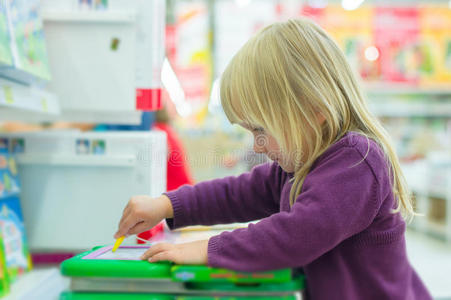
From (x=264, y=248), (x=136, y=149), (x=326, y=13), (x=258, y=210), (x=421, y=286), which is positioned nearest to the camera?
(x=264, y=248)

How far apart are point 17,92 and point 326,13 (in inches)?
194

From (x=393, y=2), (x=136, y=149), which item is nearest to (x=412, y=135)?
(x=393, y=2)

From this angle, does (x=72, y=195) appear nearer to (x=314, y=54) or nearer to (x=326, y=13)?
(x=314, y=54)

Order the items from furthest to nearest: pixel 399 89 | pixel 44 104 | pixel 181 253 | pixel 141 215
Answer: pixel 399 89 < pixel 44 104 < pixel 141 215 < pixel 181 253

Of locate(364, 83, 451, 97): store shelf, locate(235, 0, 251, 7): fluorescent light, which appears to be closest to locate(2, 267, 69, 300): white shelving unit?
locate(235, 0, 251, 7): fluorescent light

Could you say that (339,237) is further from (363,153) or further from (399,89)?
(399,89)

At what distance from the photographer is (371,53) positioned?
5.46 metres

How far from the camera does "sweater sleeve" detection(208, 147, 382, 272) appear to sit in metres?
0.60

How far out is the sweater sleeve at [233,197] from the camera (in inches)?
36.8

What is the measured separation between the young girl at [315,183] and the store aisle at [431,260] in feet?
5.43

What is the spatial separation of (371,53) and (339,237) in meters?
5.31

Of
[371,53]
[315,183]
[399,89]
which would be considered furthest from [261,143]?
[399,89]

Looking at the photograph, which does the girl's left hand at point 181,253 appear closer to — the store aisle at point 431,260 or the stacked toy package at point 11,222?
the stacked toy package at point 11,222

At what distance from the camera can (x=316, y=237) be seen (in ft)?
2.05
